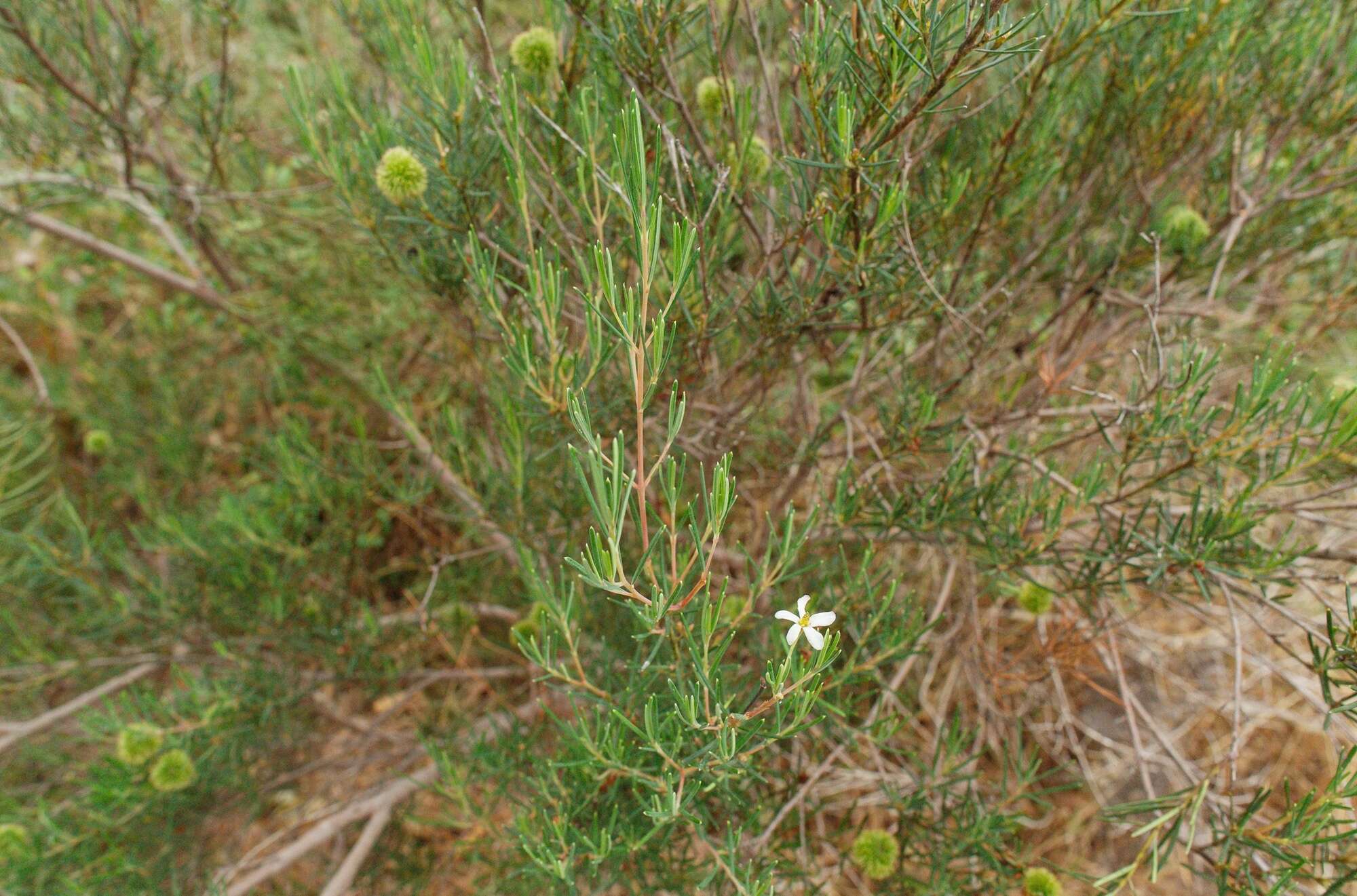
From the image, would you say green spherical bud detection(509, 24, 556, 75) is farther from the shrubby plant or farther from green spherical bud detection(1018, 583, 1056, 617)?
green spherical bud detection(1018, 583, 1056, 617)

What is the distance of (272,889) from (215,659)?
17.6 inches

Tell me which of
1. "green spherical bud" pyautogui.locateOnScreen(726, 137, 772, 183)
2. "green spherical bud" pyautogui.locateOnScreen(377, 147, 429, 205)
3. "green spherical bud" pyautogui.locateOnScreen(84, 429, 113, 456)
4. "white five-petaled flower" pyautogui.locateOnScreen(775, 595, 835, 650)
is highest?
"green spherical bud" pyautogui.locateOnScreen(377, 147, 429, 205)

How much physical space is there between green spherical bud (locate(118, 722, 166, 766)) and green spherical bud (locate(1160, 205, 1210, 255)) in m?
1.79

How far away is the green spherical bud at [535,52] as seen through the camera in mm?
1056

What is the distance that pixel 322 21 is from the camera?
8.48 ft

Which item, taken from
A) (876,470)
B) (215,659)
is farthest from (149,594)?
(876,470)

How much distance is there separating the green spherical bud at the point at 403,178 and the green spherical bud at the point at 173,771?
0.98 meters

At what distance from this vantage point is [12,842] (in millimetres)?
1310

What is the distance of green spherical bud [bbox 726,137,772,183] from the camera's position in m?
0.99

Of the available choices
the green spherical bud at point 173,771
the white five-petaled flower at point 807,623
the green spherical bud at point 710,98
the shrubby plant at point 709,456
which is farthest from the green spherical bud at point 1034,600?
the green spherical bud at point 173,771

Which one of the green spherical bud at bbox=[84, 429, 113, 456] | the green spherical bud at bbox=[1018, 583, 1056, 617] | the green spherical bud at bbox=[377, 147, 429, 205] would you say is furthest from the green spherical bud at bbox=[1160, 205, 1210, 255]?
the green spherical bud at bbox=[84, 429, 113, 456]

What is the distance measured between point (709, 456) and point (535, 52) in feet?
2.02

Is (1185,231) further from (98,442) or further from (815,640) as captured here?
(98,442)

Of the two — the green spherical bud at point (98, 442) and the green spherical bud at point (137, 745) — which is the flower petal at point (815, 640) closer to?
the green spherical bud at point (137, 745)
